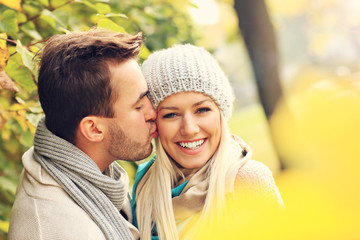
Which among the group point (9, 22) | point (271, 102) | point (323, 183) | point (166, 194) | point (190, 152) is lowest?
point (271, 102)

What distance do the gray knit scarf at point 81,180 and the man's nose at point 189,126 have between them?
498mm

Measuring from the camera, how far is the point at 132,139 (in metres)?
2.32

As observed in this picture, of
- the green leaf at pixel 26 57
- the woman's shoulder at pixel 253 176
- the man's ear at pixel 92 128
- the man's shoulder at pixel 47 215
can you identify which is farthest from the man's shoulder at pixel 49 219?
the woman's shoulder at pixel 253 176

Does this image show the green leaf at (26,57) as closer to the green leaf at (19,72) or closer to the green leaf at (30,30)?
the green leaf at (19,72)

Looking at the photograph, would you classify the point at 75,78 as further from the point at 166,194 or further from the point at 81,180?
the point at 166,194

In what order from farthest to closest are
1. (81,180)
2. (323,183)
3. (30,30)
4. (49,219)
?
(30,30), (81,180), (49,219), (323,183)

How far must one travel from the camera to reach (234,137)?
269 cm

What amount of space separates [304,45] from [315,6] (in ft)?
67.6

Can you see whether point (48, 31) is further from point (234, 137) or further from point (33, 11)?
point (234, 137)

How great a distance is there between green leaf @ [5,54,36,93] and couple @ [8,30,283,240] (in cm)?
10

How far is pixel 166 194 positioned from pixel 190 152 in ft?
0.94

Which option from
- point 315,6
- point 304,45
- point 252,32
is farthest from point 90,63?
point 304,45

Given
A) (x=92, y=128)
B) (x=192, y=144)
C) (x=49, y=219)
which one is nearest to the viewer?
(x=49, y=219)

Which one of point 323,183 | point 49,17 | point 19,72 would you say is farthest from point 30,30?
point 323,183
